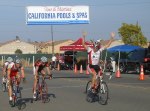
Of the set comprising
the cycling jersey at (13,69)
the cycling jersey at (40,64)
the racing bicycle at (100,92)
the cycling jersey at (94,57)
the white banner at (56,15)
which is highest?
the white banner at (56,15)

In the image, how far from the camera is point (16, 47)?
137 meters

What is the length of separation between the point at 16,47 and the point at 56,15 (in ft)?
334

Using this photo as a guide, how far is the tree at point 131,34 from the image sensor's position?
6800 cm

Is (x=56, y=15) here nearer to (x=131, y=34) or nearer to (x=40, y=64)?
(x=40, y=64)

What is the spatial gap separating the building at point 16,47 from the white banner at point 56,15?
97950 millimetres

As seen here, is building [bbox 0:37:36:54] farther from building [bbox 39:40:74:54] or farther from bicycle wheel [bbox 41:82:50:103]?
bicycle wheel [bbox 41:82:50:103]

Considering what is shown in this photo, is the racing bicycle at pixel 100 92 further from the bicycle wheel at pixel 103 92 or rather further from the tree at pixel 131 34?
the tree at pixel 131 34

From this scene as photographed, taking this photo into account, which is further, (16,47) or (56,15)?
(16,47)

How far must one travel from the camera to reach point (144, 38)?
228 ft

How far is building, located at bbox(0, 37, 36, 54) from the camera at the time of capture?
443 feet

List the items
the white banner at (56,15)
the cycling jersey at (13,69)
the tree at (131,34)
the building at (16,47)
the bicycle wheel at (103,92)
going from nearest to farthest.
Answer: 1. the cycling jersey at (13,69)
2. the bicycle wheel at (103,92)
3. the white banner at (56,15)
4. the tree at (131,34)
5. the building at (16,47)

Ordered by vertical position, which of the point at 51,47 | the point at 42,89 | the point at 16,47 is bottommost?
the point at 42,89

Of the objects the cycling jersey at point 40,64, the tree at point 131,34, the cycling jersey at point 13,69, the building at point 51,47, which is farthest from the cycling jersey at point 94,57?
the building at point 51,47

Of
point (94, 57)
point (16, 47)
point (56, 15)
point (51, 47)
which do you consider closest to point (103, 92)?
point (94, 57)
